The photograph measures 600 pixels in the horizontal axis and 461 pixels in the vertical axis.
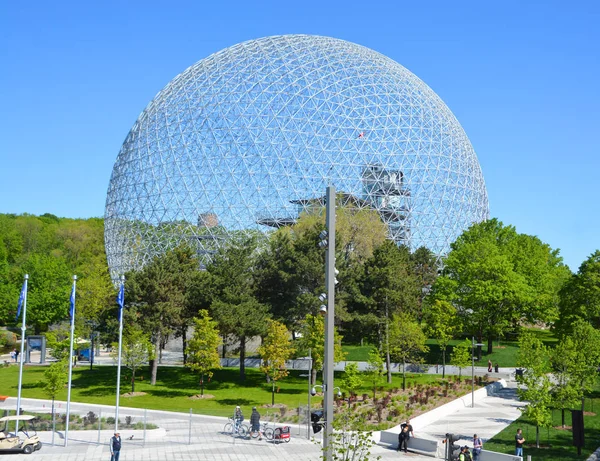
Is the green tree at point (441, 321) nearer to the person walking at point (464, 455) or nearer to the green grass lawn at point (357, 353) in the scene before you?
the green grass lawn at point (357, 353)

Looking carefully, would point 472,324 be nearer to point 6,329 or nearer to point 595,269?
point 595,269

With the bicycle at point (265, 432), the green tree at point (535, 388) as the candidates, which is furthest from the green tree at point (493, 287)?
the bicycle at point (265, 432)

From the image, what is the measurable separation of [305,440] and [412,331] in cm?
1551

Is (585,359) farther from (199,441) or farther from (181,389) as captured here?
(181,389)

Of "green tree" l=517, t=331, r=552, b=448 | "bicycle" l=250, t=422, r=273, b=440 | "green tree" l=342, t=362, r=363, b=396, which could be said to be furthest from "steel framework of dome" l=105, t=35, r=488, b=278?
"bicycle" l=250, t=422, r=273, b=440

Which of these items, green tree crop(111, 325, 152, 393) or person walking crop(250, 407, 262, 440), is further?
green tree crop(111, 325, 152, 393)

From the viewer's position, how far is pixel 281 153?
58.2 m

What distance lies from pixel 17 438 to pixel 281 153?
123 feet

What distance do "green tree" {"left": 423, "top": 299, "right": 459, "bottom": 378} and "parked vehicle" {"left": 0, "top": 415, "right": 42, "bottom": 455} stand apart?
2727cm

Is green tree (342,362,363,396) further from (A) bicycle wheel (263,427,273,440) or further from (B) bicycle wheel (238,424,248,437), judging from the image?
(B) bicycle wheel (238,424,248,437)

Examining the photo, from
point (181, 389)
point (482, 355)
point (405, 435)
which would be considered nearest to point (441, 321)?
point (482, 355)

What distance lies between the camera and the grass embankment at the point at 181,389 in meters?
36.2

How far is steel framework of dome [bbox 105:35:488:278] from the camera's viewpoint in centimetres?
5825

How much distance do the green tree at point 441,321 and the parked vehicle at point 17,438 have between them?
27270 mm
